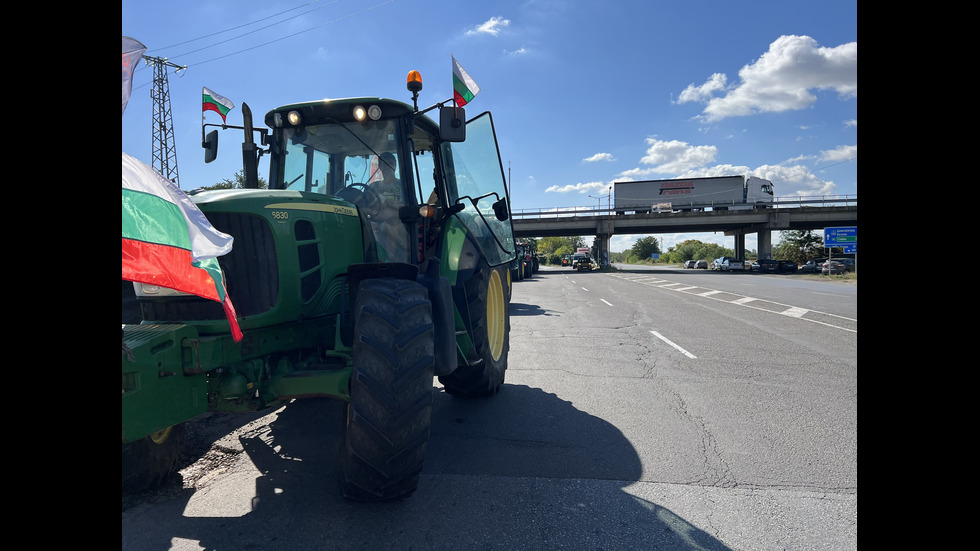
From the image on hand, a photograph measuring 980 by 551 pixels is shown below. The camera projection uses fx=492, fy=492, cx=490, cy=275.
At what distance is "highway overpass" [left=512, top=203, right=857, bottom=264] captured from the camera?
47.0 metres

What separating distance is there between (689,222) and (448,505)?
51285mm

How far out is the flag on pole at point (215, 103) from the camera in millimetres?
4117

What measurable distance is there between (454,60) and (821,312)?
12124 mm

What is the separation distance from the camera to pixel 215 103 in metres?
4.15

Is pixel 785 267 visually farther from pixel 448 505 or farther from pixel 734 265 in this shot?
pixel 448 505

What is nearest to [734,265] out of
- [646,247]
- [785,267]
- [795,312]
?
[785,267]

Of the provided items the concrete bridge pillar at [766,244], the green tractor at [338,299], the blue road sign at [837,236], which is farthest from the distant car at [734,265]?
the green tractor at [338,299]

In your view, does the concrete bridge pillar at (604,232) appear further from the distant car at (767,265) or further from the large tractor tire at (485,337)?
the large tractor tire at (485,337)

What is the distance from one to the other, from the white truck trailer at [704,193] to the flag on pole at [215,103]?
49.2 meters

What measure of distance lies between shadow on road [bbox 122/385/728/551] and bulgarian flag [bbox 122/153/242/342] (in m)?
1.30

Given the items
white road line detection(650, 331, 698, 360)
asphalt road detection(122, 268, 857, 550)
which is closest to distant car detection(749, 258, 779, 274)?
white road line detection(650, 331, 698, 360)
